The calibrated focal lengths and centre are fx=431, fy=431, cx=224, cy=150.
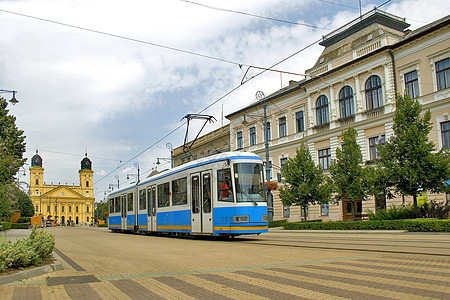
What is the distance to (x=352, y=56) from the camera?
3594cm

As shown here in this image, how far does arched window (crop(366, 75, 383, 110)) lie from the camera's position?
1328 inches

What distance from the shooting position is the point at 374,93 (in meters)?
34.2

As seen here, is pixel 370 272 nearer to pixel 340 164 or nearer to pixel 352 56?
pixel 340 164

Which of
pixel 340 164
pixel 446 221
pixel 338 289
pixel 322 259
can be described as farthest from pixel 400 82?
pixel 338 289

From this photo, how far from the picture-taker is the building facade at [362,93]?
29.6m

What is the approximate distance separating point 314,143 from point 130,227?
1919 centimetres

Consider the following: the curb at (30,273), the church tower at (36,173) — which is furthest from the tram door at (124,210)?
the church tower at (36,173)

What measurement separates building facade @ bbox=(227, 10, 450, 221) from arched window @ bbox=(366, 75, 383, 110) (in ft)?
0.25

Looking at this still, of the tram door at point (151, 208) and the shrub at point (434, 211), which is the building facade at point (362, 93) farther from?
the tram door at point (151, 208)

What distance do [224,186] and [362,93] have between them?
21.8 m

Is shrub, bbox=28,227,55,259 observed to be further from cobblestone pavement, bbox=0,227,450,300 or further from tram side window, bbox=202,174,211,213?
tram side window, bbox=202,174,211,213

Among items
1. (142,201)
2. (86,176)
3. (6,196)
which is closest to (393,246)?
(6,196)

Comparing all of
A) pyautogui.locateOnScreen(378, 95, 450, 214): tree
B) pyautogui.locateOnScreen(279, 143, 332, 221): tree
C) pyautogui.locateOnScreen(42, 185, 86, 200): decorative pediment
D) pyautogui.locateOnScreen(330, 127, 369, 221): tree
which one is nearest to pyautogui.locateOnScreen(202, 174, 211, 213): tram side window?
pyautogui.locateOnScreen(378, 95, 450, 214): tree

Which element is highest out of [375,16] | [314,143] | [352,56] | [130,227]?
[375,16]
